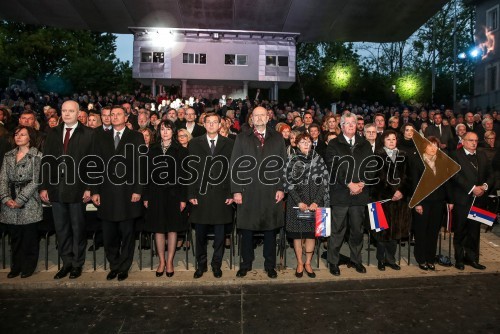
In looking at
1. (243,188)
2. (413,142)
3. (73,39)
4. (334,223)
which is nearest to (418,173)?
(413,142)

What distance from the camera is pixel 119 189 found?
5.66 metres

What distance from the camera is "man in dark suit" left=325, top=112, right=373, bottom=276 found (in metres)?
5.90

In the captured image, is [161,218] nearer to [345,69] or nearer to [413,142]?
[413,142]

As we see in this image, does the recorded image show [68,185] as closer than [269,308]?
No

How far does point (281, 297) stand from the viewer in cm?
513

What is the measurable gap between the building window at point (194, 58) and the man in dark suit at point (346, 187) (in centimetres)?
2983

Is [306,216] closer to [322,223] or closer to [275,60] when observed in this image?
[322,223]

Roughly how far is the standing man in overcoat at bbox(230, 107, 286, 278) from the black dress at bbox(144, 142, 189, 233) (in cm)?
80

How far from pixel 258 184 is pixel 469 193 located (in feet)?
10.4

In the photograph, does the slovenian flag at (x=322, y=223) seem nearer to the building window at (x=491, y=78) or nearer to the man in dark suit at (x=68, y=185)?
the man in dark suit at (x=68, y=185)

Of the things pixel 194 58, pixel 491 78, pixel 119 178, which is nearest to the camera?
pixel 119 178

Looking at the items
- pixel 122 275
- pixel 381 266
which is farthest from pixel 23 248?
pixel 381 266

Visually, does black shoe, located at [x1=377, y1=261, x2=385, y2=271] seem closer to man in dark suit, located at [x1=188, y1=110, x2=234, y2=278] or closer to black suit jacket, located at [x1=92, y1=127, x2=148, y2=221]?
man in dark suit, located at [x1=188, y1=110, x2=234, y2=278]

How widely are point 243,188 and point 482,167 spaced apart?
11.9 ft
